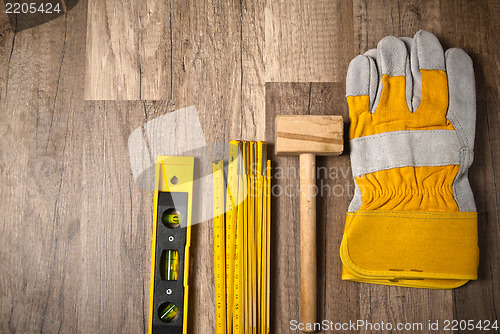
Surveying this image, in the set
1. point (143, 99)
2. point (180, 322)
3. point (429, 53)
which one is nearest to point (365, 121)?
point (429, 53)

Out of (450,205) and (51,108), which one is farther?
(51,108)

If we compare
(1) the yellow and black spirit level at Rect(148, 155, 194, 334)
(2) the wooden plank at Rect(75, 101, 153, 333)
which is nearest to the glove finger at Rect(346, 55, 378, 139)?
(1) the yellow and black spirit level at Rect(148, 155, 194, 334)

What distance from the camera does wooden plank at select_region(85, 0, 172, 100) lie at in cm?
131

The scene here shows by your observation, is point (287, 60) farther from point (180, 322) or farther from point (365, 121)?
point (180, 322)

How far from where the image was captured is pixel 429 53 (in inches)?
48.2

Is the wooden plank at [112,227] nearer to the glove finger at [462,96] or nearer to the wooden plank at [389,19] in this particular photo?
the wooden plank at [389,19]

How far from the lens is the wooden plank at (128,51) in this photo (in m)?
1.31

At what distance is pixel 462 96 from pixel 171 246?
1012 mm

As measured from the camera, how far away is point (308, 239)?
3.80ft

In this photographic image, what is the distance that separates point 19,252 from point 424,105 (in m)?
1.36

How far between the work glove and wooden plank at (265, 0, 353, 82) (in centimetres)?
10

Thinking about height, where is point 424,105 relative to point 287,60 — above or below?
below

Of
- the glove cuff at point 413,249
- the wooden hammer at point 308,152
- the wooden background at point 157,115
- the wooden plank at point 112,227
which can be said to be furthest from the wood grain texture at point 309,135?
the wooden plank at point 112,227

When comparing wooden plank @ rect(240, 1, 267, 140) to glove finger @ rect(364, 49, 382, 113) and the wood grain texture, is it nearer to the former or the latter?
the wood grain texture
